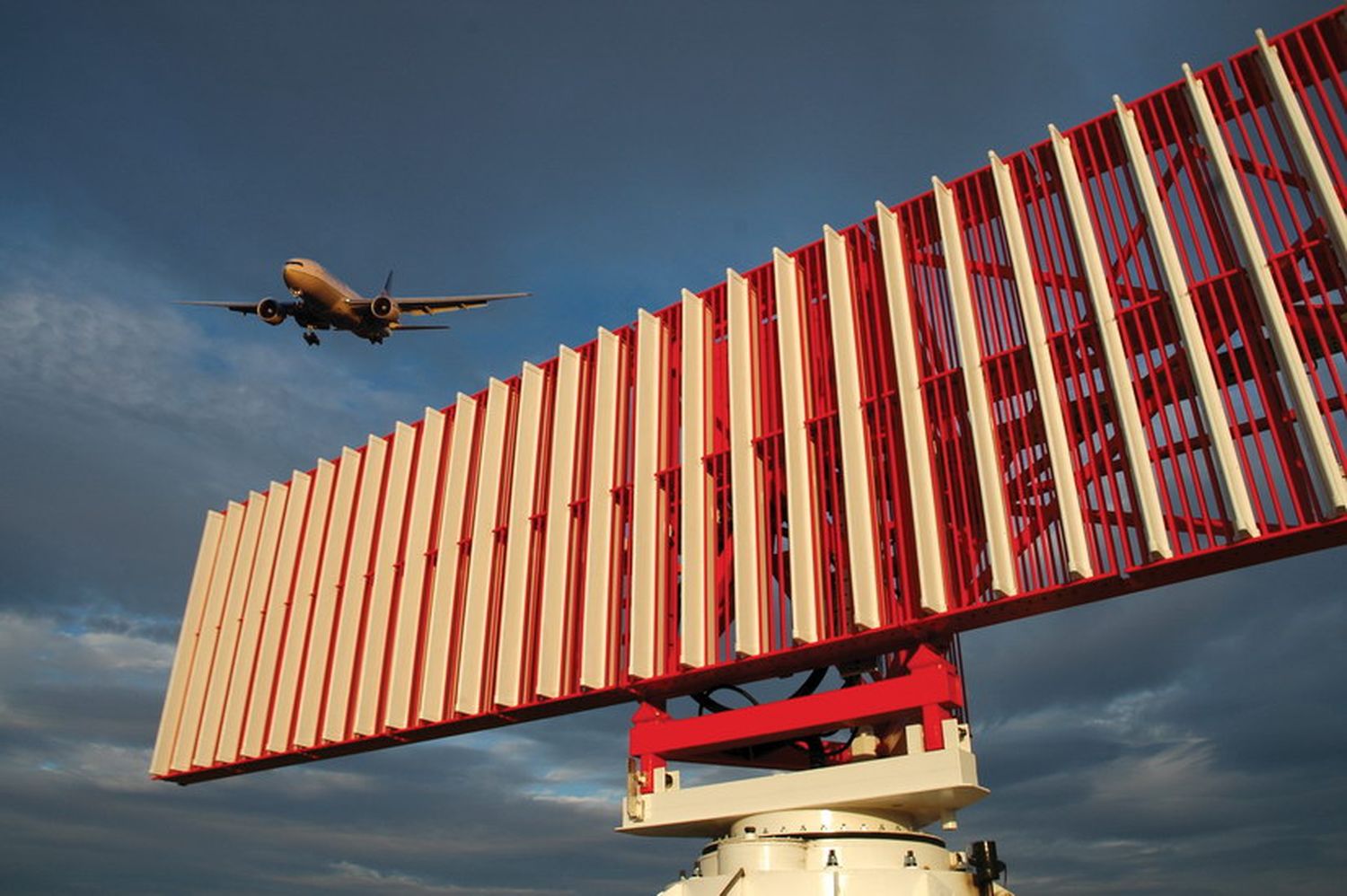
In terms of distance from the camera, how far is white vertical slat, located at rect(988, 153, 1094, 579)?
13.8m

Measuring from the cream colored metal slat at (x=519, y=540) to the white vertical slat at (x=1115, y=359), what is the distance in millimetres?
11692

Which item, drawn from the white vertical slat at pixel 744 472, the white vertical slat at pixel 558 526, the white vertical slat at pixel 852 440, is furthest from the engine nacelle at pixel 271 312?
the white vertical slat at pixel 852 440

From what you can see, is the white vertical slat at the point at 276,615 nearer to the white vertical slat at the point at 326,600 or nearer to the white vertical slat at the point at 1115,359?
the white vertical slat at the point at 326,600

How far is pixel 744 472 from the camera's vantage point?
1786cm

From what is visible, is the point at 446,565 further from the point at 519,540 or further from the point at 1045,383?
the point at 1045,383

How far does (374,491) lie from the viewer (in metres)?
25.5

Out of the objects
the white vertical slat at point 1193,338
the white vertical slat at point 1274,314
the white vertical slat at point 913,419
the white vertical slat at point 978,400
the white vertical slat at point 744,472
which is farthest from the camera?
the white vertical slat at point 744,472

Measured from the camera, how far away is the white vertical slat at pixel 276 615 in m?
24.9

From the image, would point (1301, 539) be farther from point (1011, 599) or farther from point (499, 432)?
point (499, 432)

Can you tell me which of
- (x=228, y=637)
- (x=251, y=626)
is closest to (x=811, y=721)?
(x=251, y=626)

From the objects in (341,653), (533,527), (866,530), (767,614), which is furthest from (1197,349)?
(341,653)

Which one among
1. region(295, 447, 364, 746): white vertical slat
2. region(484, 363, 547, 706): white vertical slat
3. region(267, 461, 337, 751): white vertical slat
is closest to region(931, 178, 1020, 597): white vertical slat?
region(484, 363, 547, 706): white vertical slat

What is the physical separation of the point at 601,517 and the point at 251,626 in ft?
41.0

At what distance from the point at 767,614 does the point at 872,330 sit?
538 centimetres
